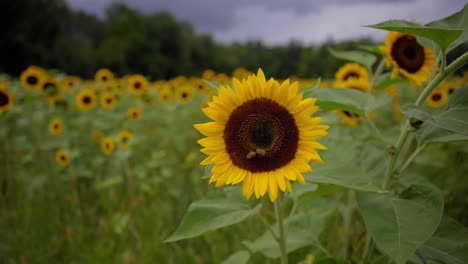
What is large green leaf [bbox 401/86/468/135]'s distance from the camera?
0.95 meters

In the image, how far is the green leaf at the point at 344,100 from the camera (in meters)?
1.21

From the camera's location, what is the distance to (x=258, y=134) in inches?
48.1

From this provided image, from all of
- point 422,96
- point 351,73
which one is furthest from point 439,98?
point 422,96

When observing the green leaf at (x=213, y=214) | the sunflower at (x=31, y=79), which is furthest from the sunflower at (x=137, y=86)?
the green leaf at (x=213, y=214)

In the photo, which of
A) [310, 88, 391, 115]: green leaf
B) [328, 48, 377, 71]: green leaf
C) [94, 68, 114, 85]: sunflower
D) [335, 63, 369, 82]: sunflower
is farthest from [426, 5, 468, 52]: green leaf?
[94, 68, 114, 85]: sunflower

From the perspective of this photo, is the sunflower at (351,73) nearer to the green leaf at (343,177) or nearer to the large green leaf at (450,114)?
the large green leaf at (450,114)

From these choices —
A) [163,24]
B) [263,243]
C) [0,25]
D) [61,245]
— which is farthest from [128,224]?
[163,24]

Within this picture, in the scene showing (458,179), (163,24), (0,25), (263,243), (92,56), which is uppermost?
(163,24)

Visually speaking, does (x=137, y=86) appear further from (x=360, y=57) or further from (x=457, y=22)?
(x=457, y=22)

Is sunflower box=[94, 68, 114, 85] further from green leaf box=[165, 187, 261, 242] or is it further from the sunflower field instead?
green leaf box=[165, 187, 261, 242]

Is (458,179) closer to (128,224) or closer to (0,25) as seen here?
(128,224)

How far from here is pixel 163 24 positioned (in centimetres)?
3641

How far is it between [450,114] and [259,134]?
2.00ft

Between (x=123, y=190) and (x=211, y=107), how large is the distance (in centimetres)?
286
